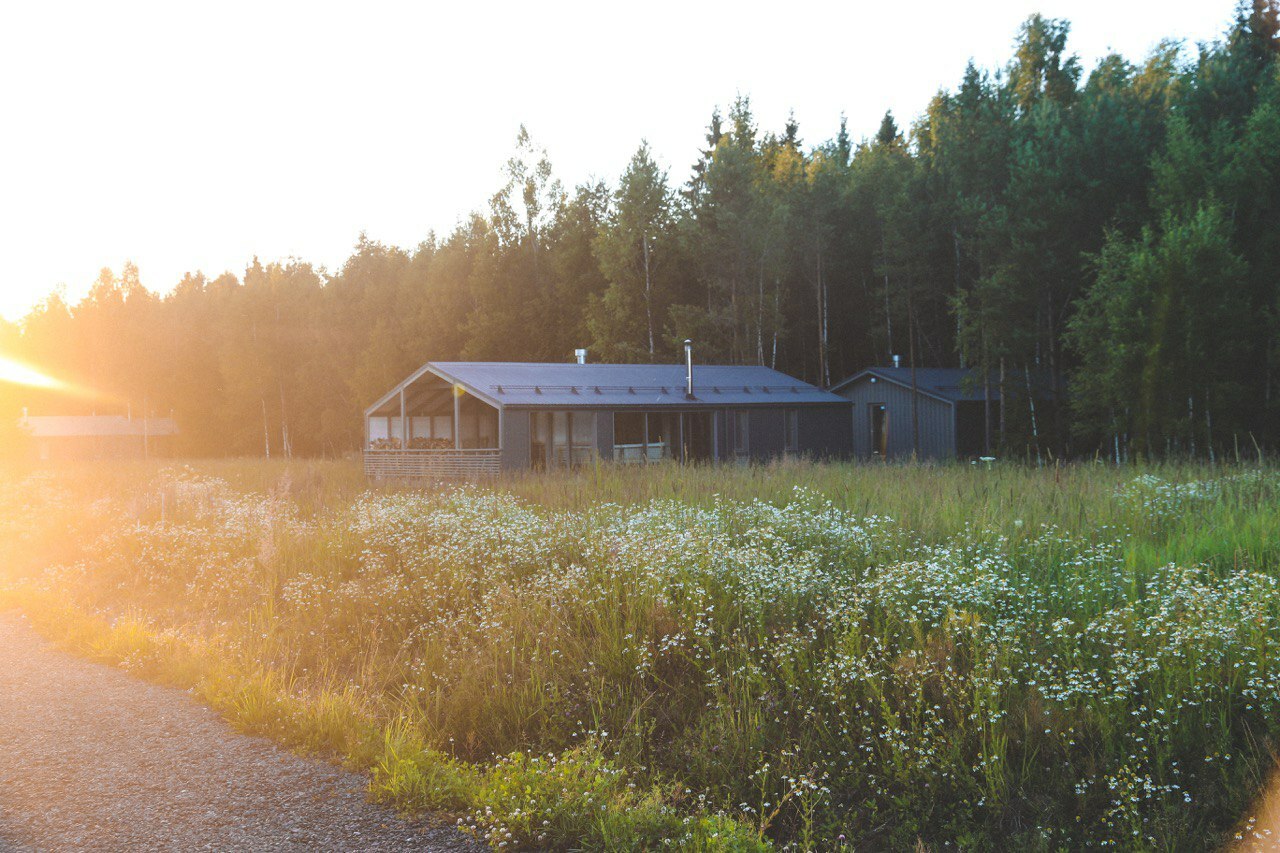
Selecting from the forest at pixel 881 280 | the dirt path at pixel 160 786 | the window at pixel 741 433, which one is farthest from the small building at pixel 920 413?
the dirt path at pixel 160 786

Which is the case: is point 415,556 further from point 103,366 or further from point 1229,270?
point 103,366

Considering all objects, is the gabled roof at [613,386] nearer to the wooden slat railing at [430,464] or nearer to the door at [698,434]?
the door at [698,434]

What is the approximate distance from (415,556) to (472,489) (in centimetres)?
500

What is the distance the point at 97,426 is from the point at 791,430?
173 feet

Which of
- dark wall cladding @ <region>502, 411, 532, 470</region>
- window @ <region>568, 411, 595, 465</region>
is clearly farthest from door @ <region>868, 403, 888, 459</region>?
dark wall cladding @ <region>502, 411, 532, 470</region>

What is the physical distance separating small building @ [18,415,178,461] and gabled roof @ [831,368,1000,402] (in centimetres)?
4784

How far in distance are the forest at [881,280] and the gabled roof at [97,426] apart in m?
1.44

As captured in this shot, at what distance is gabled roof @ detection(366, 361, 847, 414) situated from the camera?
2402cm

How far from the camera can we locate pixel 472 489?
14062 mm

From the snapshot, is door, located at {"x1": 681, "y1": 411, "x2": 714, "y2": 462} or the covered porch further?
door, located at {"x1": 681, "y1": 411, "x2": 714, "y2": 462}

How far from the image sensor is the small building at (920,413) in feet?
97.9

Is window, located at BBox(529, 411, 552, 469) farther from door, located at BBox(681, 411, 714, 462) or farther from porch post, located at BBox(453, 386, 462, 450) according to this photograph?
door, located at BBox(681, 411, 714, 462)

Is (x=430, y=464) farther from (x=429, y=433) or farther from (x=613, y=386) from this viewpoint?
(x=429, y=433)

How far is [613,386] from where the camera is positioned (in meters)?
26.1
